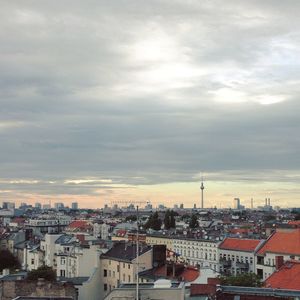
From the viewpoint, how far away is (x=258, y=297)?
130 feet

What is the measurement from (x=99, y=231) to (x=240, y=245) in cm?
6907

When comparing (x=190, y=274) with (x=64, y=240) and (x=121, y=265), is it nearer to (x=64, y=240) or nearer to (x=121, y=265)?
(x=121, y=265)

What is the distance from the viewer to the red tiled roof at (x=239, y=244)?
120062 millimetres

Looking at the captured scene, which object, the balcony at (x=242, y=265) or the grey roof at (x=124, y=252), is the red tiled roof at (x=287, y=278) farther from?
the balcony at (x=242, y=265)

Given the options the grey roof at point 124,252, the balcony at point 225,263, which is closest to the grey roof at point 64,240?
the grey roof at point 124,252

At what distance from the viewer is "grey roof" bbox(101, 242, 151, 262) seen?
85000mm

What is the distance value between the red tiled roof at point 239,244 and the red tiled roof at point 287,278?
51724 mm

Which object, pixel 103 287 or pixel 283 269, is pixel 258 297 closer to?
pixel 283 269

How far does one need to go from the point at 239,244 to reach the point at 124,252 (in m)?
42.1

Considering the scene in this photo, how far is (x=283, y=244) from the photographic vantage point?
4318 inches

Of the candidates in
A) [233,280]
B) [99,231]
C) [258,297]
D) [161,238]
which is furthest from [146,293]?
[99,231]

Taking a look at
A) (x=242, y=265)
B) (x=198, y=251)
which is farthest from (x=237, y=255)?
(x=198, y=251)

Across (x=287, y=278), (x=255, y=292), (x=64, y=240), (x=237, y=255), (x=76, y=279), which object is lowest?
(x=76, y=279)

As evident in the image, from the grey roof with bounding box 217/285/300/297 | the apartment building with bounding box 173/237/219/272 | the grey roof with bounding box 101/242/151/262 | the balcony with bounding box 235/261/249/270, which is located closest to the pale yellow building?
the apartment building with bounding box 173/237/219/272
